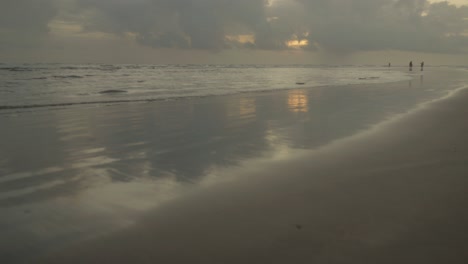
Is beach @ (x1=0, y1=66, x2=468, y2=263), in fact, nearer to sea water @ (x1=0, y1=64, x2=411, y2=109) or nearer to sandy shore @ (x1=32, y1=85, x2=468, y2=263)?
sandy shore @ (x1=32, y1=85, x2=468, y2=263)

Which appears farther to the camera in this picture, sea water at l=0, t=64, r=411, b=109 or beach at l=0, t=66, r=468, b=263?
sea water at l=0, t=64, r=411, b=109

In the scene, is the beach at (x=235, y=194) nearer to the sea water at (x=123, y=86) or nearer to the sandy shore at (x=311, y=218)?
the sandy shore at (x=311, y=218)

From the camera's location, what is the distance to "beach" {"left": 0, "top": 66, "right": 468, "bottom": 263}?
3.35 m

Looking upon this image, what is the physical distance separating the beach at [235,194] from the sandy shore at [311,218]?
0.06ft

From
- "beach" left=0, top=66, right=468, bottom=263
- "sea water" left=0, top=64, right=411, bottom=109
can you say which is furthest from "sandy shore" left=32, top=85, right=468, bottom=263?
"sea water" left=0, top=64, right=411, bottom=109

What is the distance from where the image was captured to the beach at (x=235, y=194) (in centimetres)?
335

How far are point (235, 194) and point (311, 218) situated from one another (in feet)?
3.93

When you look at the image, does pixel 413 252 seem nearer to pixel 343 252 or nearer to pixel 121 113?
pixel 343 252

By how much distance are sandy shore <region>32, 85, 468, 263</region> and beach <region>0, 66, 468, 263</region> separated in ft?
0.06

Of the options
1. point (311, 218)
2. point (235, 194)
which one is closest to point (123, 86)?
point (235, 194)

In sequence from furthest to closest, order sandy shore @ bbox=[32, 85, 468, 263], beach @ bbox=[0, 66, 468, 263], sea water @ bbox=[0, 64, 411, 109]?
sea water @ bbox=[0, 64, 411, 109] → beach @ bbox=[0, 66, 468, 263] → sandy shore @ bbox=[32, 85, 468, 263]

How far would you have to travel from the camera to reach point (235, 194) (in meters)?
4.84

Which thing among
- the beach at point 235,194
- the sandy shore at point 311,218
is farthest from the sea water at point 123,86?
the sandy shore at point 311,218

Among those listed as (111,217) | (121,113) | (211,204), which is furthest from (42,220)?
(121,113)
